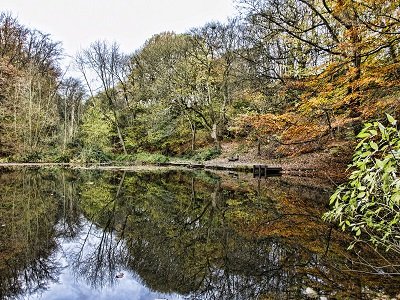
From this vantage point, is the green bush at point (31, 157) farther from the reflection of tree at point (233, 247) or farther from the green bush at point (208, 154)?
the reflection of tree at point (233, 247)

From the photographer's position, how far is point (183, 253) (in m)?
4.80

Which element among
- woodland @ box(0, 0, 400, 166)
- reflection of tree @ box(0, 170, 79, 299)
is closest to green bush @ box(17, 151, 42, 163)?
woodland @ box(0, 0, 400, 166)

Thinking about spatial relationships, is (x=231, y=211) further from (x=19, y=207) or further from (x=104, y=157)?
(x=104, y=157)

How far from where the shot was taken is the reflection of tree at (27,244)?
3.88 metres

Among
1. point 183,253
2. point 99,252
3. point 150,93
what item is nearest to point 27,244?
point 99,252

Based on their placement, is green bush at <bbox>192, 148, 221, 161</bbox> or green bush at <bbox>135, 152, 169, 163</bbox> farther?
green bush at <bbox>135, 152, 169, 163</bbox>

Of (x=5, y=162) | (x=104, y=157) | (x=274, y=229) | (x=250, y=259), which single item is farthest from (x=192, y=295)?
(x=5, y=162)

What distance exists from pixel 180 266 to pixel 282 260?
1.35 metres

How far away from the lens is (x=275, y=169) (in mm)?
16031

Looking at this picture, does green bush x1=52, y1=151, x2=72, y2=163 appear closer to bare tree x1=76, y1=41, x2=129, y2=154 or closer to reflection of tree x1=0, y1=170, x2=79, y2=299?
bare tree x1=76, y1=41, x2=129, y2=154

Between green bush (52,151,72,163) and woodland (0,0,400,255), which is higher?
woodland (0,0,400,255)

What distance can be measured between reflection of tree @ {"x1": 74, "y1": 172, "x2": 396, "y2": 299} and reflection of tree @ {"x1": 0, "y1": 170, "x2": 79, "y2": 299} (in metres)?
0.96

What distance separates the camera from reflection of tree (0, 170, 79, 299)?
388cm

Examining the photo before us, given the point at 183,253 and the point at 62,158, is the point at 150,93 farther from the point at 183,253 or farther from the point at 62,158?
the point at 183,253
